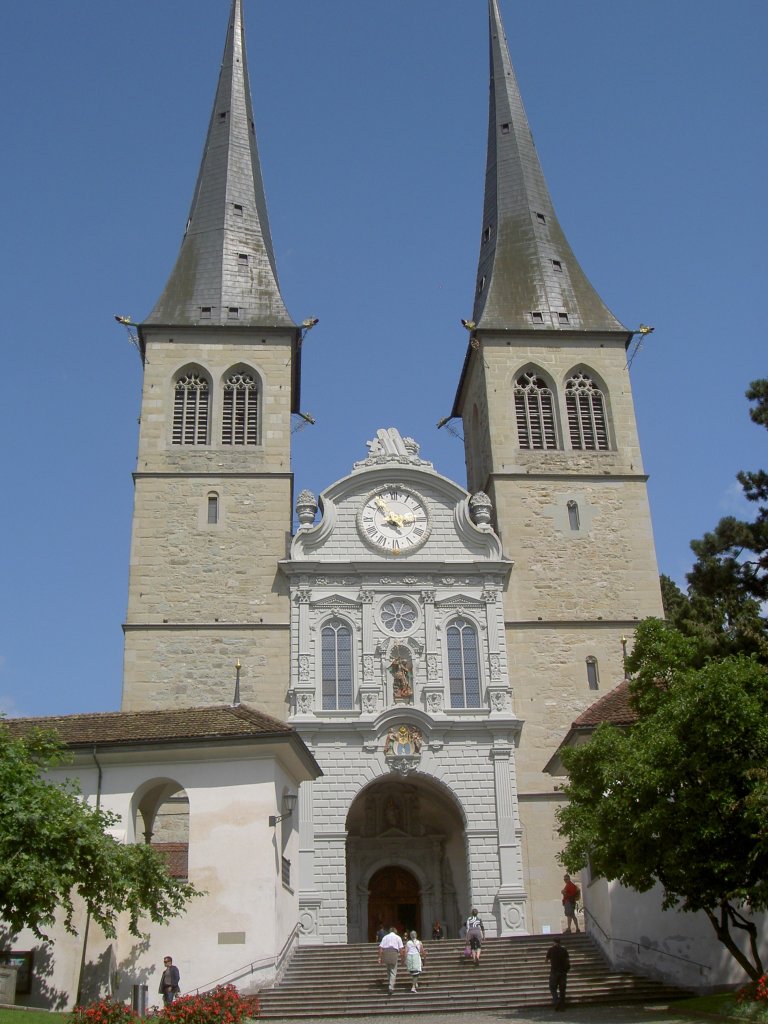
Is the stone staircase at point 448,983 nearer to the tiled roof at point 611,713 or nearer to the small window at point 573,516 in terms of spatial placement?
the tiled roof at point 611,713

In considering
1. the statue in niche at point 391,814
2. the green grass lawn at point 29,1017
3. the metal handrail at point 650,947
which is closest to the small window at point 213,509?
the statue in niche at point 391,814

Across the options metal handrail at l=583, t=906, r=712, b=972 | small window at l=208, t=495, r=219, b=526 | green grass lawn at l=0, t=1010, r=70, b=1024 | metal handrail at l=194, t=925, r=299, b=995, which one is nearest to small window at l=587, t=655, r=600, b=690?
metal handrail at l=583, t=906, r=712, b=972

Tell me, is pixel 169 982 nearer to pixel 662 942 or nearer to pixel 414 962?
pixel 414 962

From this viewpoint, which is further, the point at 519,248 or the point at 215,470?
the point at 519,248

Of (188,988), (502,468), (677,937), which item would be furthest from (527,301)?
(188,988)

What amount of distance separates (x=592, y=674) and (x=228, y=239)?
19964 mm

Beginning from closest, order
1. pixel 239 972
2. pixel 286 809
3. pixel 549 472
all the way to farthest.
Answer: pixel 239 972 < pixel 286 809 < pixel 549 472

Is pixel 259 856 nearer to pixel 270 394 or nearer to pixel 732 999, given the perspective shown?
pixel 732 999

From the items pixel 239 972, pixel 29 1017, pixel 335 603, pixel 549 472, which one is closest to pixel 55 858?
pixel 29 1017

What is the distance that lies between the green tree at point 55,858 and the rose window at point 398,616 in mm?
14404

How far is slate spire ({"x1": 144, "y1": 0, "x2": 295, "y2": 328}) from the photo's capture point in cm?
3784

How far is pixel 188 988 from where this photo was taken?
60.6 ft

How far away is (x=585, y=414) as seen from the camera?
36.8 m

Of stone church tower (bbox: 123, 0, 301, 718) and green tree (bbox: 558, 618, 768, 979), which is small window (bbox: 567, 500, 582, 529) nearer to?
stone church tower (bbox: 123, 0, 301, 718)
